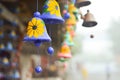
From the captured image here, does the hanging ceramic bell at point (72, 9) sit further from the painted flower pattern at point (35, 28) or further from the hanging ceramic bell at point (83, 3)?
the painted flower pattern at point (35, 28)

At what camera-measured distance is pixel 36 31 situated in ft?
4.91

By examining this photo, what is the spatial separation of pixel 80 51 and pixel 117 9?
5.21 meters

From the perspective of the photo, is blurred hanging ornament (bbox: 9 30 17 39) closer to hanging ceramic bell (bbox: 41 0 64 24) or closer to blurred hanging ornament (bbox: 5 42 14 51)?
blurred hanging ornament (bbox: 5 42 14 51)

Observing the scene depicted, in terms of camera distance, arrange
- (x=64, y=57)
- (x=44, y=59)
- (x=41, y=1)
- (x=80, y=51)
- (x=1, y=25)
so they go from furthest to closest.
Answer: (x=80, y=51)
(x=44, y=59)
(x=1, y=25)
(x=41, y=1)
(x=64, y=57)

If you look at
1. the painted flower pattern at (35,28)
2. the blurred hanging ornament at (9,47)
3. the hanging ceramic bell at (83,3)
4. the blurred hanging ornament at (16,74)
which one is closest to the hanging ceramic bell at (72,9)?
the hanging ceramic bell at (83,3)

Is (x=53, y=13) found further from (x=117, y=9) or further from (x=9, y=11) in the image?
(x=9, y=11)

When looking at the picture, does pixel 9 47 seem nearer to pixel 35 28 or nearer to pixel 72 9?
pixel 72 9

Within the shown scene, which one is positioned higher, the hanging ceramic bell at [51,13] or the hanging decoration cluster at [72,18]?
the hanging ceramic bell at [51,13]

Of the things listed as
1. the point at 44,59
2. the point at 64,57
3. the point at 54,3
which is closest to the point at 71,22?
the point at 64,57

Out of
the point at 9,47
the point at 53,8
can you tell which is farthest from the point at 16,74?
the point at 53,8

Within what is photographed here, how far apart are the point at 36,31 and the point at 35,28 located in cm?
2

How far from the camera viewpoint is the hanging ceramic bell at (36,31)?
1473mm

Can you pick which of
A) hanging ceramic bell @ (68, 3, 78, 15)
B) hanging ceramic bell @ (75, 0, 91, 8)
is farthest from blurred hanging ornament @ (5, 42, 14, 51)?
hanging ceramic bell @ (75, 0, 91, 8)

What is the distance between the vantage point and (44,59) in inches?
161
